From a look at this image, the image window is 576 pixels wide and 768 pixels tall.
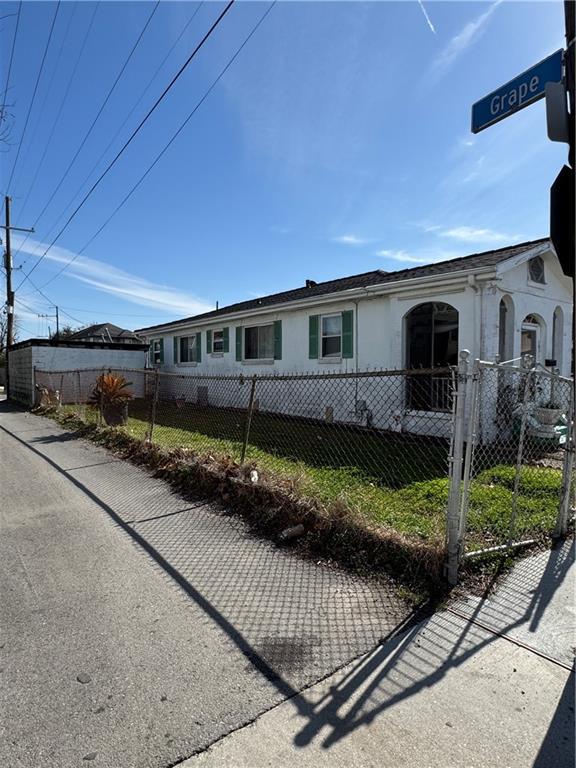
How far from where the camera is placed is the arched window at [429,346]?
10016mm

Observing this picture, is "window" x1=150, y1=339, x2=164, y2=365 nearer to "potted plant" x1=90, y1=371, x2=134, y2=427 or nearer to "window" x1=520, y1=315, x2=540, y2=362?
"potted plant" x1=90, y1=371, x2=134, y2=427

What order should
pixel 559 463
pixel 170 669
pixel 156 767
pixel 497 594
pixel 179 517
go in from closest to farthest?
1. pixel 156 767
2. pixel 170 669
3. pixel 497 594
4. pixel 179 517
5. pixel 559 463

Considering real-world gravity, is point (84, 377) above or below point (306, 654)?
above

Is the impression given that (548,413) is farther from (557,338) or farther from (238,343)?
(238,343)

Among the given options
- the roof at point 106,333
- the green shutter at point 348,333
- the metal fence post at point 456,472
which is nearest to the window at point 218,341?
the green shutter at point 348,333

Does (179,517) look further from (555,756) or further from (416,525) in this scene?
(555,756)

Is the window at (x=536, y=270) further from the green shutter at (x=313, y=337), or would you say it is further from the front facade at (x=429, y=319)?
the green shutter at (x=313, y=337)

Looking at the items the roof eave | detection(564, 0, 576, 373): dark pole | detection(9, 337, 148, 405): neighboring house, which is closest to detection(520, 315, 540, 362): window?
the roof eave

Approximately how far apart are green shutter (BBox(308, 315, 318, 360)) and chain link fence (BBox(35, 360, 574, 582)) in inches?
28.8

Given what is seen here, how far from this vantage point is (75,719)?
201 cm

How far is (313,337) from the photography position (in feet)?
38.5

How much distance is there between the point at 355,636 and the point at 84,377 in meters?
17.4

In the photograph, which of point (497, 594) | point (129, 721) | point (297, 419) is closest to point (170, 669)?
point (129, 721)

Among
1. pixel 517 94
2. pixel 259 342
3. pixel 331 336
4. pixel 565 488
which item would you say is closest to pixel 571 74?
pixel 517 94
